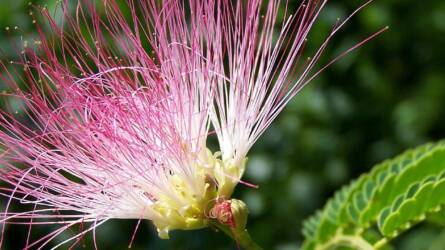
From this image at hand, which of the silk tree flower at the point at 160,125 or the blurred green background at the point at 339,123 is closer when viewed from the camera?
the silk tree flower at the point at 160,125

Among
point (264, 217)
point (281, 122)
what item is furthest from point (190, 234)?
point (281, 122)

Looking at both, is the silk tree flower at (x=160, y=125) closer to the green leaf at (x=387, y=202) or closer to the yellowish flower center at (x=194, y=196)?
the yellowish flower center at (x=194, y=196)

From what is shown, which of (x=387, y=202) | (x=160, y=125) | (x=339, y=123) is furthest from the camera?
(x=339, y=123)

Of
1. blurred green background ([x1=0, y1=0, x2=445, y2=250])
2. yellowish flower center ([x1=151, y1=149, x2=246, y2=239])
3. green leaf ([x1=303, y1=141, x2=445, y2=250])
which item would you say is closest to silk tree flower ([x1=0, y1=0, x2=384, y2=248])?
yellowish flower center ([x1=151, y1=149, x2=246, y2=239])

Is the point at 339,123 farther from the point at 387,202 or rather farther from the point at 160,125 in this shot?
the point at 160,125

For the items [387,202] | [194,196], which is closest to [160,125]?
[194,196]

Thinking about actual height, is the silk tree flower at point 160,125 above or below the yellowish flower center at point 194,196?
above

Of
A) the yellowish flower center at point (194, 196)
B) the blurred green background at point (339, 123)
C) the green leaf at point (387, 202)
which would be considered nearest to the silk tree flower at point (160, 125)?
the yellowish flower center at point (194, 196)

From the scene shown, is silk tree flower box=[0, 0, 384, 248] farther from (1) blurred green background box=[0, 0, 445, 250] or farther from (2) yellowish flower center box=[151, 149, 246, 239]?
(1) blurred green background box=[0, 0, 445, 250]

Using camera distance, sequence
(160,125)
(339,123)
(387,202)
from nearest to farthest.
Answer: (160,125) → (387,202) → (339,123)
